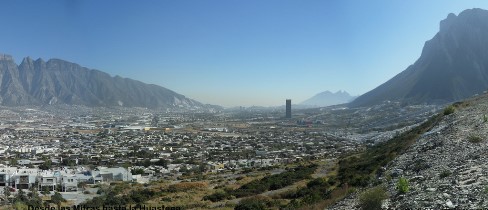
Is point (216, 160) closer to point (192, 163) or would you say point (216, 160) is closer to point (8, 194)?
point (192, 163)

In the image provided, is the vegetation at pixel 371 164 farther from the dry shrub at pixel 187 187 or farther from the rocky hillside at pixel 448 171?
the dry shrub at pixel 187 187

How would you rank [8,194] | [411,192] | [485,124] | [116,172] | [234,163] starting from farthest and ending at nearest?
[234,163]
[116,172]
[8,194]
[485,124]
[411,192]

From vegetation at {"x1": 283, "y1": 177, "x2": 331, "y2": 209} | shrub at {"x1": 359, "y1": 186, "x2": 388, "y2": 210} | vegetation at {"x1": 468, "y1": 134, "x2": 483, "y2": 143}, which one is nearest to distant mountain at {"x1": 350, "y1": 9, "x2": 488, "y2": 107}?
vegetation at {"x1": 283, "y1": 177, "x2": 331, "y2": 209}

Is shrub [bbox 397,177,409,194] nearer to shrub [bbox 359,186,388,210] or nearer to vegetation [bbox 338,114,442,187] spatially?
shrub [bbox 359,186,388,210]

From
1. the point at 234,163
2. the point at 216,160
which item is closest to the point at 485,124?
the point at 234,163

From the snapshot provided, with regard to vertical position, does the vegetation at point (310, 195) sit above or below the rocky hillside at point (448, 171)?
below

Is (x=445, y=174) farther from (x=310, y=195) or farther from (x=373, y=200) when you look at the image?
(x=310, y=195)

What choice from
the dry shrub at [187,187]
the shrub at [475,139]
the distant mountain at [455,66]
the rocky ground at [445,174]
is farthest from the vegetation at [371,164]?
the distant mountain at [455,66]
